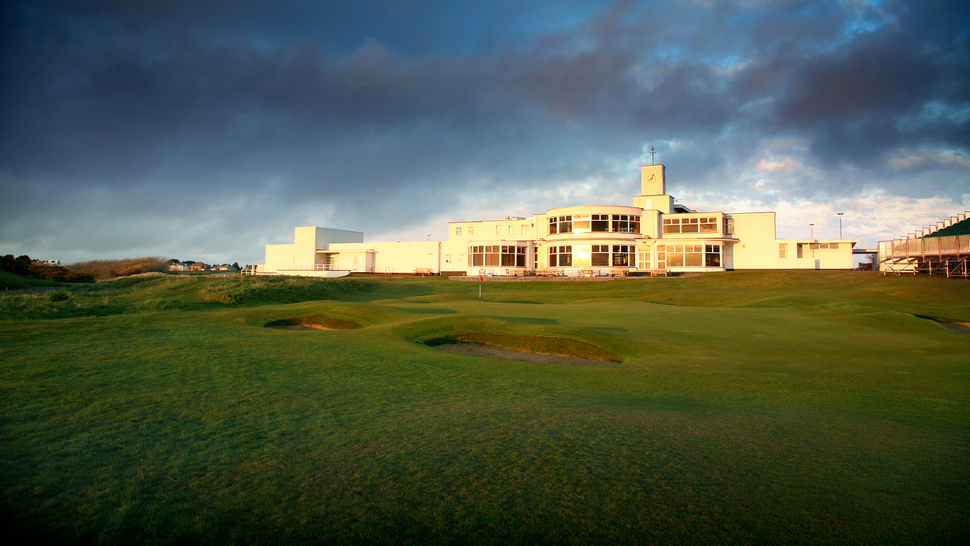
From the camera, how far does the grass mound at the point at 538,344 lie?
48.9 feet

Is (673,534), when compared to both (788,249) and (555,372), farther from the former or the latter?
(788,249)

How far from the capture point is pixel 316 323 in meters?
19.9

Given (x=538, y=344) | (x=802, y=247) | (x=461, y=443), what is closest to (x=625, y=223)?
(x=802, y=247)

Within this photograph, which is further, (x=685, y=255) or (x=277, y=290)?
(x=685, y=255)

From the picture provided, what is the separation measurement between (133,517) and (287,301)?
98.0ft

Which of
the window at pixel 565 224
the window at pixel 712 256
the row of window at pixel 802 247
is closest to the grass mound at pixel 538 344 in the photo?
the window at pixel 565 224

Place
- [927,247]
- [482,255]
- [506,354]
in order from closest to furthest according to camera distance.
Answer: [506,354], [927,247], [482,255]

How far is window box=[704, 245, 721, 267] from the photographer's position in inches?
2115

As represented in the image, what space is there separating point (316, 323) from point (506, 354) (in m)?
8.73

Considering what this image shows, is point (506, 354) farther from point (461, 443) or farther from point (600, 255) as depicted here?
point (600, 255)

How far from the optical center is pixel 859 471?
5.07 meters

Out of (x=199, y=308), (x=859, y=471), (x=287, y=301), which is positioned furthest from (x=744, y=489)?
(x=287, y=301)

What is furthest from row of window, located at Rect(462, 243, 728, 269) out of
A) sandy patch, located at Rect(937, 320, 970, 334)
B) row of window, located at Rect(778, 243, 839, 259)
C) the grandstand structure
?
sandy patch, located at Rect(937, 320, 970, 334)

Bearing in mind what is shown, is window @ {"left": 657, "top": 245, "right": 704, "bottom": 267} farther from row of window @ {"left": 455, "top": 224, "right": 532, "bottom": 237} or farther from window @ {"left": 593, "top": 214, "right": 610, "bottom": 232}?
row of window @ {"left": 455, "top": 224, "right": 532, "bottom": 237}
